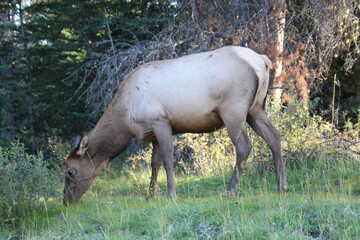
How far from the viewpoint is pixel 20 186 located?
561 centimetres

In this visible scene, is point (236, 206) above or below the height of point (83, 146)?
below

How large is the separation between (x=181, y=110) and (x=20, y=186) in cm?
243

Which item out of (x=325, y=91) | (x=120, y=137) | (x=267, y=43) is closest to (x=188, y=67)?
(x=120, y=137)

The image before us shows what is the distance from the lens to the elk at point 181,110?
6082 millimetres

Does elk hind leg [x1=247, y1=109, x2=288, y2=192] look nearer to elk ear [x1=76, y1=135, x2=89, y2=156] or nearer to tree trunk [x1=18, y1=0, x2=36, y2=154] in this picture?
elk ear [x1=76, y1=135, x2=89, y2=156]

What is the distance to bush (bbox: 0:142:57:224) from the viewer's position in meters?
5.50

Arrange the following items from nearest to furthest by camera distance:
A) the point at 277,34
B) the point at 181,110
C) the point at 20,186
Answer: the point at 20,186 → the point at 181,110 → the point at 277,34

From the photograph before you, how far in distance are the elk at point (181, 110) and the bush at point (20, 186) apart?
857 mm

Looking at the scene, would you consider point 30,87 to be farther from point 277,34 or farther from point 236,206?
point 236,206

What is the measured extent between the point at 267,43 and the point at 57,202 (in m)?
5.55

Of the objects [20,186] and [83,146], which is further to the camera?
[83,146]

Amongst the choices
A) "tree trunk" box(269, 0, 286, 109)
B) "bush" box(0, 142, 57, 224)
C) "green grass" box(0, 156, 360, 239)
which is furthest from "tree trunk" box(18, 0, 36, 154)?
"bush" box(0, 142, 57, 224)

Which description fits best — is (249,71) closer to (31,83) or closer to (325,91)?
(325,91)

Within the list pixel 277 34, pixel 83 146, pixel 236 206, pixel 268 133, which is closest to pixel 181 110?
pixel 268 133
